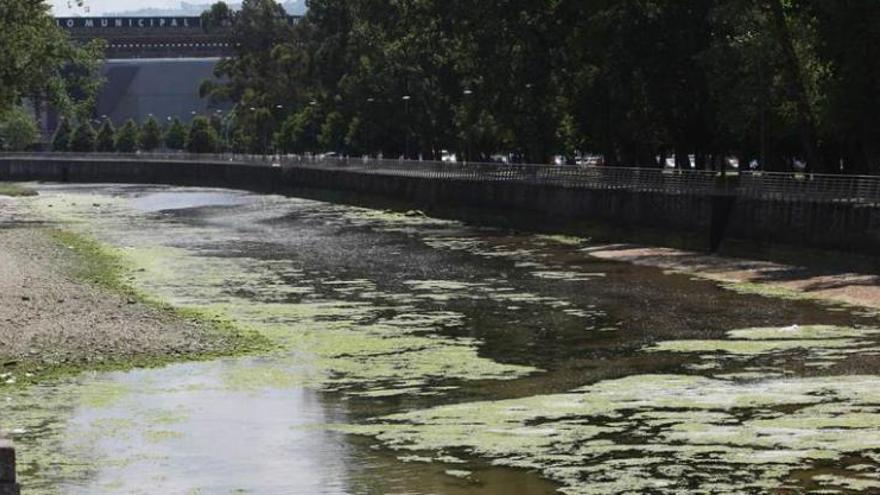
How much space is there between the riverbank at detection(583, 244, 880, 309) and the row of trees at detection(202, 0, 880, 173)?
6.81 meters

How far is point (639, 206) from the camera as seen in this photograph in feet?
261

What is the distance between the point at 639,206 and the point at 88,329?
4157cm

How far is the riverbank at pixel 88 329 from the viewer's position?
124 feet

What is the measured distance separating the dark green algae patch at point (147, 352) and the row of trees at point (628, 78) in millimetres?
27963

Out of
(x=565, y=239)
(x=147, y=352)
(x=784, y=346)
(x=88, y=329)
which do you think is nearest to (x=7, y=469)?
(x=147, y=352)

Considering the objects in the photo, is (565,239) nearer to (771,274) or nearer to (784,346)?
(771,274)

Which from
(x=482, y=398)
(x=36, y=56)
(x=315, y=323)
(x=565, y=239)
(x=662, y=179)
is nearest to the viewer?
(x=482, y=398)

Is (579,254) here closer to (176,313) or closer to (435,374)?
(176,313)

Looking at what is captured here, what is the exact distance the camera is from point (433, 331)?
→ 150 ft

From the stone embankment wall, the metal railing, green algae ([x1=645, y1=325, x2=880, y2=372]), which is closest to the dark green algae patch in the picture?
green algae ([x1=645, y1=325, x2=880, y2=372])

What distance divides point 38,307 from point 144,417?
15532 millimetres

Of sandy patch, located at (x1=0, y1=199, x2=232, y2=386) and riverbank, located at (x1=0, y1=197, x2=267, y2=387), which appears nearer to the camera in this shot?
riverbank, located at (x1=0, y1=197, x2=267, y2=387)

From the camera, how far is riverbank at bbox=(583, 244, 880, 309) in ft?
178

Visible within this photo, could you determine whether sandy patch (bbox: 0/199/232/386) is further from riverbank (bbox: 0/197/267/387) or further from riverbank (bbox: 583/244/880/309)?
riverbank (bbox: 583/244/880/309)
